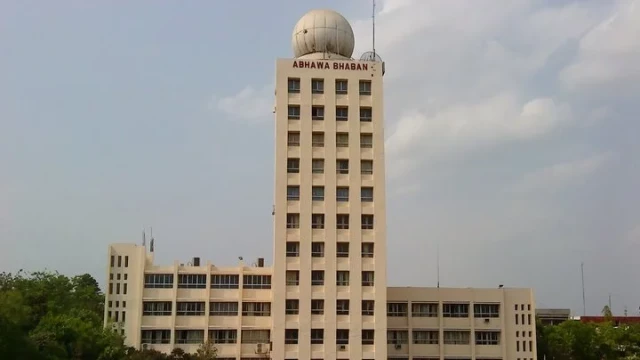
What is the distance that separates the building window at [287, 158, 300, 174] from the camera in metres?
50.1

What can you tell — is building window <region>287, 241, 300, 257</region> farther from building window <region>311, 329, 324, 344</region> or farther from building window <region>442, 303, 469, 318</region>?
building window <region>442, 303, 469, 318</region>

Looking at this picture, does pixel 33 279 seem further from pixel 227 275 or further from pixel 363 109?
pixel 363 109

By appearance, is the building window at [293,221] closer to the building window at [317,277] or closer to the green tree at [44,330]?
the building window at [317,277]

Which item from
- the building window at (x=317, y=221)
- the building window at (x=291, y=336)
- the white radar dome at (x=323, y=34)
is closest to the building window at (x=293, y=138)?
the building window at (x=317, y=221)

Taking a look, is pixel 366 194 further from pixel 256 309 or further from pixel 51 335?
pixel 51 335

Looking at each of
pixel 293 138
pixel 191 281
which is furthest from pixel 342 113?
pixel 191 281

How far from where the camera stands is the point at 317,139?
50.8 metres

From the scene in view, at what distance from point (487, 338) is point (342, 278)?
1438cm

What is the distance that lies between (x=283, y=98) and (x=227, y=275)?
14411 mm

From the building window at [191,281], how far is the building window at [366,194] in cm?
1389

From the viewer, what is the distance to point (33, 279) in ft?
205

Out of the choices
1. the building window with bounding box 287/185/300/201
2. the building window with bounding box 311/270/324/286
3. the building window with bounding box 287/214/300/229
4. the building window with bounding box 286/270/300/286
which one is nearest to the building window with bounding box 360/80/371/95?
the building window with bounding box 287/185/300/201

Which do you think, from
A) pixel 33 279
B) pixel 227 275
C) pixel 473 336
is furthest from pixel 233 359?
pixel 33 279

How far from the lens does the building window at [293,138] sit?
5059 cm
